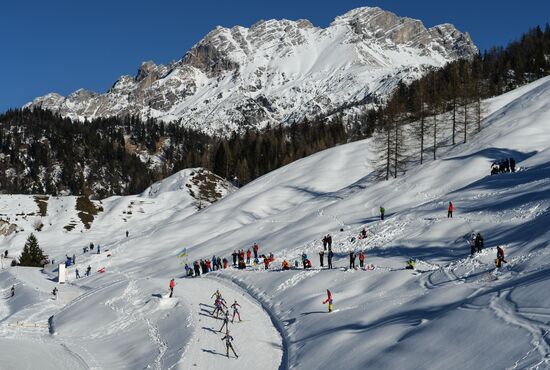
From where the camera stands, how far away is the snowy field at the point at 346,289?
20.5 meters

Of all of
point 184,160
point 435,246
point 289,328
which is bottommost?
point 289,328

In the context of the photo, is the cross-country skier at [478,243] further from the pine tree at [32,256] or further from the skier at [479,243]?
the pine tree at [32,256]

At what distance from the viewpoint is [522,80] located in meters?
130

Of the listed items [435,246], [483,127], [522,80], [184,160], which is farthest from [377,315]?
[184,160]

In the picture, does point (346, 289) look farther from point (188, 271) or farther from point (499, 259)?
point (188, 271)

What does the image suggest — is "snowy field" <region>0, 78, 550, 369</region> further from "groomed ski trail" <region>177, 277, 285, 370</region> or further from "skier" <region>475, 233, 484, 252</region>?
"skier" <region>475, 233, 484, 252</region>

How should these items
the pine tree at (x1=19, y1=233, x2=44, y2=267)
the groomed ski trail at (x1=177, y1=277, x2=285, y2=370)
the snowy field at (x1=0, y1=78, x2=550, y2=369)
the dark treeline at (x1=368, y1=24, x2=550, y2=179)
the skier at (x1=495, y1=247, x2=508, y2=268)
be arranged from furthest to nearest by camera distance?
the pine tree at (x1=19, y1=233, x2=44, y2=267) < the dark treeline at (x1=368, y1=24, x2=550, y2=179) < the skier at (x1=495, y1=247, x2=508, y2=268) < the groomed ski trail at (x1=177, y1=277, x2=285, y2=370) < the snowy field at (x1=0, y1=78, x2=550, y2=369)

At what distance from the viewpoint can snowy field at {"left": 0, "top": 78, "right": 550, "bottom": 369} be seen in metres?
20.5

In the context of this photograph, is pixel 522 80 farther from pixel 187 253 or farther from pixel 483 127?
pixel 187 253

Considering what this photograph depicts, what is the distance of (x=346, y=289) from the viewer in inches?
1201

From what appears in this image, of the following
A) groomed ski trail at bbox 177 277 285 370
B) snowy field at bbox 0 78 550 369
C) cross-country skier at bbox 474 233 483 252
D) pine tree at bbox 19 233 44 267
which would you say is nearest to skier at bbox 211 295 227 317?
groomed ski trail at bbox 177 277 285 370

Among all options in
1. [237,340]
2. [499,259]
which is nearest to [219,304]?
[237,340]

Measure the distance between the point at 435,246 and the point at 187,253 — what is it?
27000 millimetres

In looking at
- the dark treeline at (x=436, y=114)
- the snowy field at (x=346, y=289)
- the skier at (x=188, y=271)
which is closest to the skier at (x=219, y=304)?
the snowy field at (x=346, y=289)
